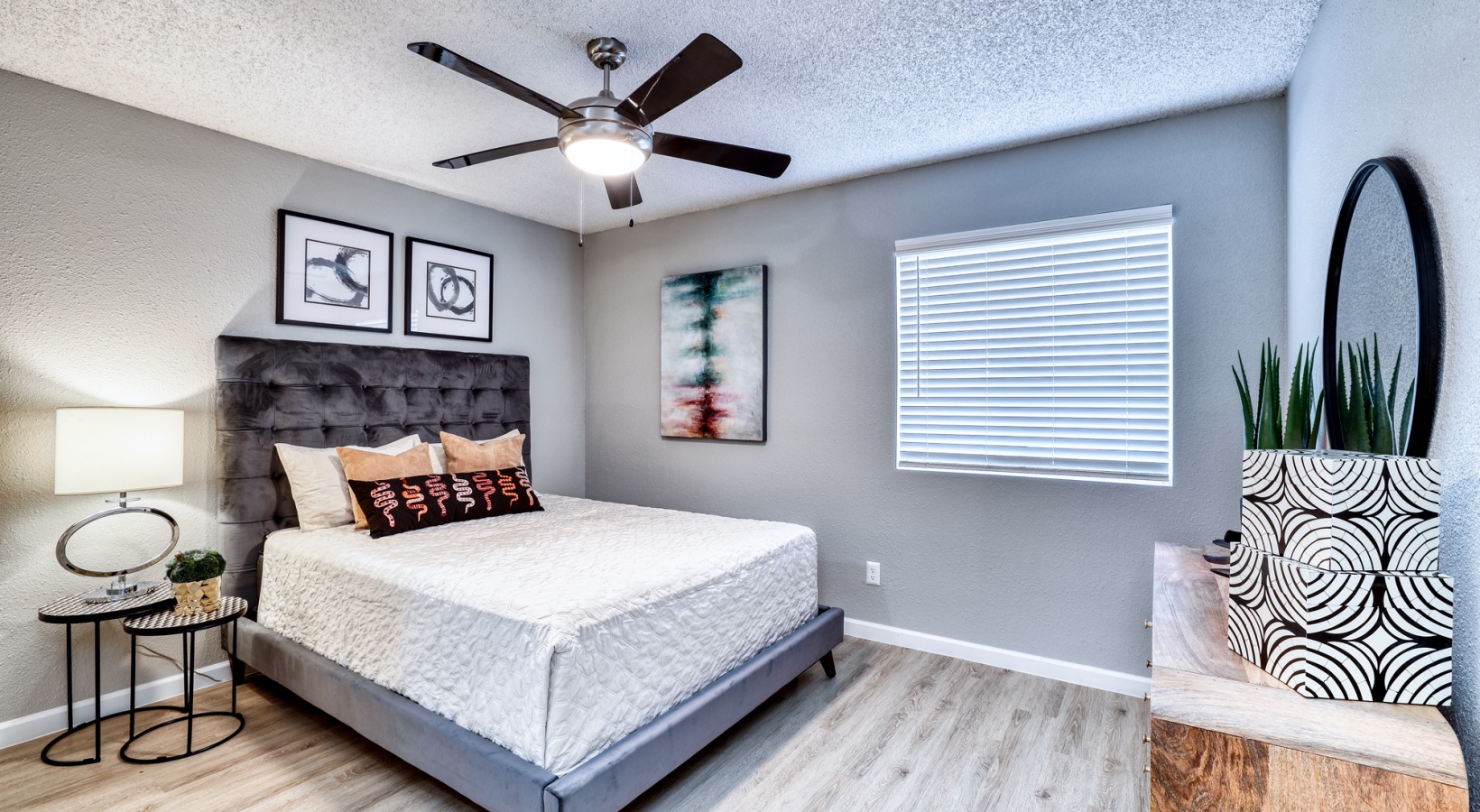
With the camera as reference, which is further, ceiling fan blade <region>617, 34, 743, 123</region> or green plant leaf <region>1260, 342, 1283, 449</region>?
ceiling fan blade <region>617, 34, 743, 123</region>

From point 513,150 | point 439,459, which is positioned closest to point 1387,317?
point 513,150

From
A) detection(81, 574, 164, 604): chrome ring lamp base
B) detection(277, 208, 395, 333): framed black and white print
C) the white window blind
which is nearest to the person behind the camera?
detection(81, 574, 164, 604): chrome ring lamp base

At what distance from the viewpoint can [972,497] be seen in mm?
3098

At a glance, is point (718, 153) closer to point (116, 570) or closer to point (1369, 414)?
point (1369, 414)

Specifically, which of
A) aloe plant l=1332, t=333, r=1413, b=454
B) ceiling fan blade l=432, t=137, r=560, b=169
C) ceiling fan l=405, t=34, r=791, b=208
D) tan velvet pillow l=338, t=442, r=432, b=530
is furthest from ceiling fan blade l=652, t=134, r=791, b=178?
tan velvet pillow l=338, t=442, r=432, b=530

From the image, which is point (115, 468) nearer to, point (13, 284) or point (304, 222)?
point (13, 284)

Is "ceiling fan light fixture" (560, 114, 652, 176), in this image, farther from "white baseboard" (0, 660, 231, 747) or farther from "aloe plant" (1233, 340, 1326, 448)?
"white baseboard" (0, 660, 231, 747)

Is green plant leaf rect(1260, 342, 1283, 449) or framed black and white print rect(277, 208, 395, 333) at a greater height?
framed black and white print rect(277, 208, 395, 333)

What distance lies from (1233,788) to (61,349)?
12.2 feet

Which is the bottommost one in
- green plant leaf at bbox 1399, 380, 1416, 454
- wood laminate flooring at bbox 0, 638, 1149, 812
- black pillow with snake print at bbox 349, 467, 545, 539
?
wood laminate flooring at bbox 0, 638, 1149, 812

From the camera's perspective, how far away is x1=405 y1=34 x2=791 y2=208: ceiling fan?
1.71 metres

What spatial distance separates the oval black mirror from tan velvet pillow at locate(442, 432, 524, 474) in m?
3.26

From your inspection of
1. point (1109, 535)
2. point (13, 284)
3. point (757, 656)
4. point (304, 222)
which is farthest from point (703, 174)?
point (13, 284)

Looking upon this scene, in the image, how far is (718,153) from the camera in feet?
7.16
